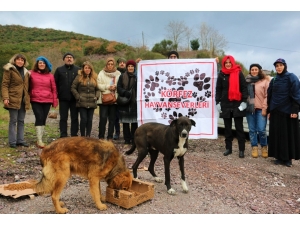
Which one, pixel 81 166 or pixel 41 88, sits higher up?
pixel 41 88

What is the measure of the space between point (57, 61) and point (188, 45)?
19.1m

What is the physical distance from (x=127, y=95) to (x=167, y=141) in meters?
3.44

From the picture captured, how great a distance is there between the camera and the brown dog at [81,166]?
12.9 ft

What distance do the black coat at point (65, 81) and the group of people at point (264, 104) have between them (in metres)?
4.11

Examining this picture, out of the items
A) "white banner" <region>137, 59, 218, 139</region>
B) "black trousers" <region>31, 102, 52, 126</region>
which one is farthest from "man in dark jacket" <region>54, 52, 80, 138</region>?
"white banner" <region>137, 59, 218, 139</region>

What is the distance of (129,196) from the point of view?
165 inches

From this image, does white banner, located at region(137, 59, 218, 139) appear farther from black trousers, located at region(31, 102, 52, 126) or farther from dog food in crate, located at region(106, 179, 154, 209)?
dog food in crate, located at region(106, 179, 154, 209)

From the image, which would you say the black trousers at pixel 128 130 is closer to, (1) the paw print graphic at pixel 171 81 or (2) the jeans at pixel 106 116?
(2) the jeans at pixel 106 116

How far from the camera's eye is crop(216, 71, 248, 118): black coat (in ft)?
25.1

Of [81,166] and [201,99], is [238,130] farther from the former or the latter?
[81,166]

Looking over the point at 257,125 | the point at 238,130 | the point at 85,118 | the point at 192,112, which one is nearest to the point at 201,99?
the point at 192,112

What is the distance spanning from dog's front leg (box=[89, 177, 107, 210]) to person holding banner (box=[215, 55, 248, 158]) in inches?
186

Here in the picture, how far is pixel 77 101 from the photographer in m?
7.89

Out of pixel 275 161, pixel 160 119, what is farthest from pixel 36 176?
pixel 275 161
